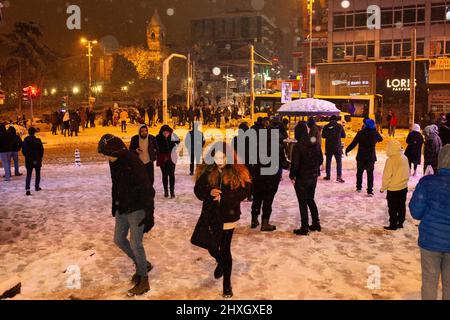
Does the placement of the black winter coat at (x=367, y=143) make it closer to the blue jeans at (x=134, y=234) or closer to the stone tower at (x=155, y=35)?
the blue jeans at (x=134, y=234)

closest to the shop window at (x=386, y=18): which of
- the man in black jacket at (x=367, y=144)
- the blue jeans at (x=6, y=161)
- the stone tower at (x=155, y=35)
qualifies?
the man in black jacket at (x=367, y=144)

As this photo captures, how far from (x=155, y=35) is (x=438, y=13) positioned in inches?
2925

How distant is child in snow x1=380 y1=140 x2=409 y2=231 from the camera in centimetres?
902

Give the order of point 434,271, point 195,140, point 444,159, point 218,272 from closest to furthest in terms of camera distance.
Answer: point 444,159 < point 434,271 < point 218,272 < point 195,140

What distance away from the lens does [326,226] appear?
31.1 feet

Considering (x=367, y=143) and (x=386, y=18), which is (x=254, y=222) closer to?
(x=367, y=143)

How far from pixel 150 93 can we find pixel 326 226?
8574 centimetres

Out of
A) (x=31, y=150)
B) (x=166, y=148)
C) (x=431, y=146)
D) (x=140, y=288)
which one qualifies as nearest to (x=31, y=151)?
(x=31, y=150)

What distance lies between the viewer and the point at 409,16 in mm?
49781

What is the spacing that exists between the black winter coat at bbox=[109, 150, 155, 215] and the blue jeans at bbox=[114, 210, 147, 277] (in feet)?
0.31

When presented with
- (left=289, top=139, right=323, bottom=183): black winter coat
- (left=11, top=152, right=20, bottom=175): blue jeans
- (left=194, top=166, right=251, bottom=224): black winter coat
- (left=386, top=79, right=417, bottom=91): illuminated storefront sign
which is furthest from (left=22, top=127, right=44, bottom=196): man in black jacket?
(left=386, top=79, right=417, bottom=91): illuminated storefront sign

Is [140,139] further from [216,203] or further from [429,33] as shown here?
[429,33]
